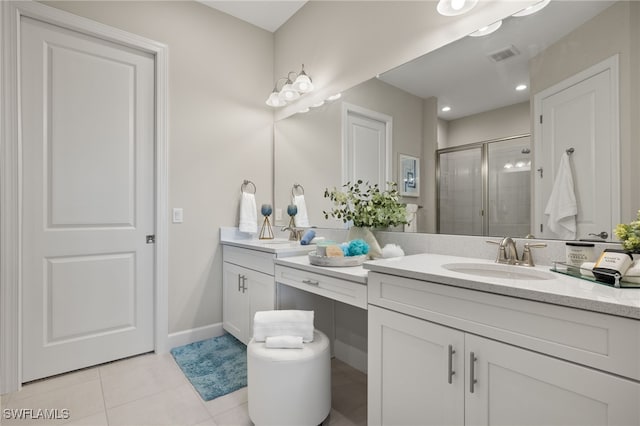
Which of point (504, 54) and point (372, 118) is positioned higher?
point (504, 54)

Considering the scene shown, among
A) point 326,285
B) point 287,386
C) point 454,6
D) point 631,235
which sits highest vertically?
point 454,6

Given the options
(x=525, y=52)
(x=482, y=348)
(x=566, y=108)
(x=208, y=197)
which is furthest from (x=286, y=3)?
(x=482, y=348)

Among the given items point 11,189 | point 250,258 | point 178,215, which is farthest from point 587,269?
point 11,189

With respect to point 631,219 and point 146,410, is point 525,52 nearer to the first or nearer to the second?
point 631,219

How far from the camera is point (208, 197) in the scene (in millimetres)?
2576

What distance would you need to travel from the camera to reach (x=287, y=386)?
4.50ft

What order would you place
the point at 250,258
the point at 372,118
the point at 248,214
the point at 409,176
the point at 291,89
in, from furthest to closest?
1. the point at 248,214
2. the point at 291,89
3. the point at 250,258
4. the point at 372,118
5. the point at 409,176

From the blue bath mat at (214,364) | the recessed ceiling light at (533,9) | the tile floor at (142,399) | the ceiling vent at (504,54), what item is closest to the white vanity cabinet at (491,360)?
the tile floor at (142,399)

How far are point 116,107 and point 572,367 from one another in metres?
2.74

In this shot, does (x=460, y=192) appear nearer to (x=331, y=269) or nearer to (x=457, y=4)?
(x=331, y=269)

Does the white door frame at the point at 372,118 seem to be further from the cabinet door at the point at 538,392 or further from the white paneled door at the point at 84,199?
the white paneled door at the point at 84,199

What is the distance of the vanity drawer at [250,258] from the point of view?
1985 millimetres

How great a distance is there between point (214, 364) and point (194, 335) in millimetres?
470

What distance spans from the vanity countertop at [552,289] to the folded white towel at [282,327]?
513mm
